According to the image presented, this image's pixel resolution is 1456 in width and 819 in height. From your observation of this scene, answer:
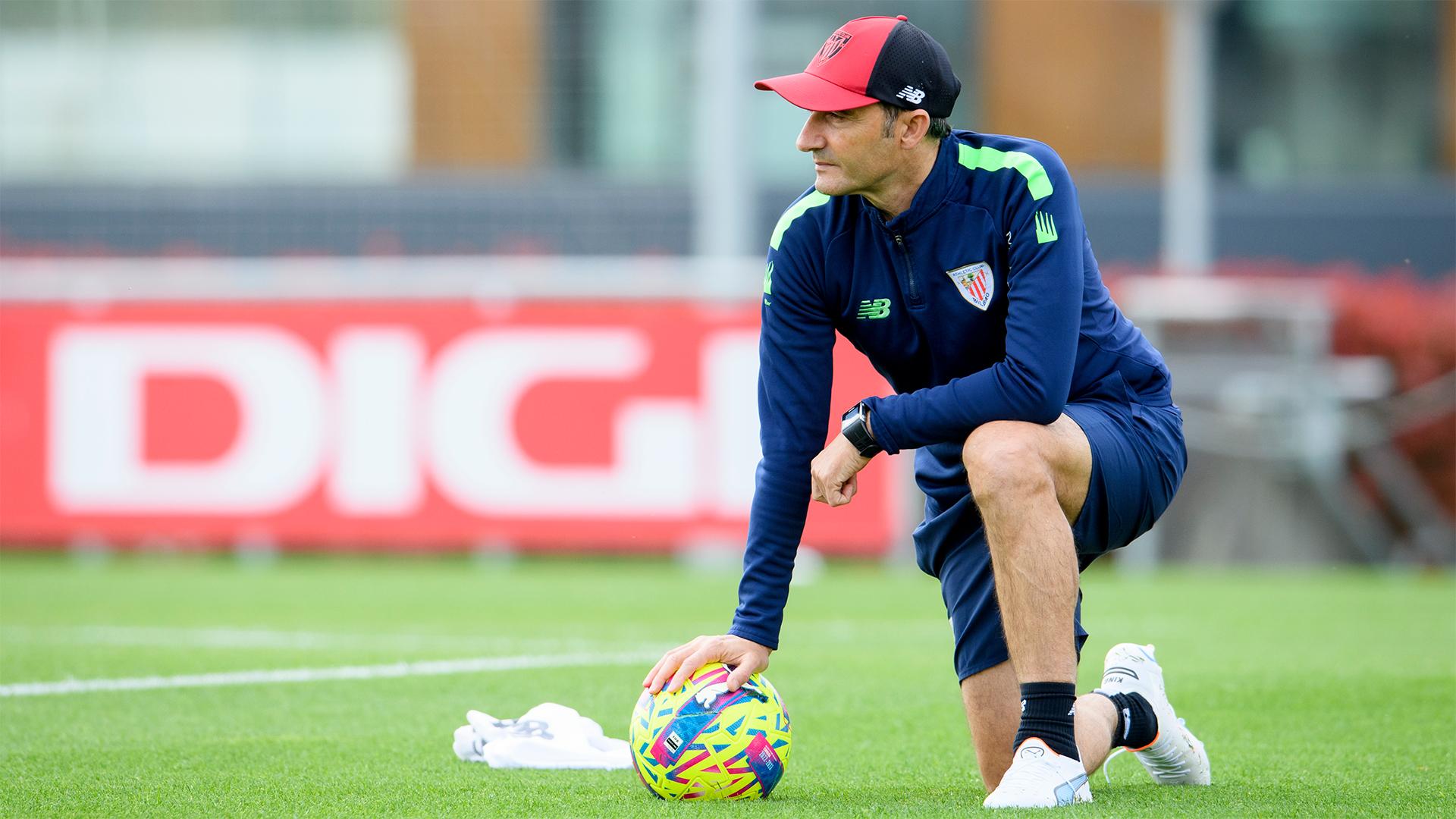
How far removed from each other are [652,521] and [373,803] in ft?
27.8

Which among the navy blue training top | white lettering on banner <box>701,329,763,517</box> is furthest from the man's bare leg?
white lettering on banner <box>701,329,763,517</box>

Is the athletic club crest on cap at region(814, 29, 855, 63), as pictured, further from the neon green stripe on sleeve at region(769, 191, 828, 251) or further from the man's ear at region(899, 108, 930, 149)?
the neon green stripe on sleeve at region(769, 191, 828, 251)

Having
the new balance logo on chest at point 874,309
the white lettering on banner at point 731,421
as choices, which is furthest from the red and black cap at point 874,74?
→ the white lettering on banner at point 731,421

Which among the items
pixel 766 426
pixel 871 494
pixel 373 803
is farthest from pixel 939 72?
pixel 871 494

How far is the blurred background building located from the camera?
18.8m

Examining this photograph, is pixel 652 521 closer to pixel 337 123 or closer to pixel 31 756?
pixel 31 756

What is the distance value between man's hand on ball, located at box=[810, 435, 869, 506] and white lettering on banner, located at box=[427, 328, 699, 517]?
842 centimetres

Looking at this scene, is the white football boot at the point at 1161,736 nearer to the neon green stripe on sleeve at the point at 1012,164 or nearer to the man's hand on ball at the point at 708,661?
the man's hand on ball at the point at 708,661

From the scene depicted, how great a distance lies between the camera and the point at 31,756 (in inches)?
182

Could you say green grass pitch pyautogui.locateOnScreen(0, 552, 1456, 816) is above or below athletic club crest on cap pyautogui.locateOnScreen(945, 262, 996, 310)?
below

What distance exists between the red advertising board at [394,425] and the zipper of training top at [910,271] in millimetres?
8102

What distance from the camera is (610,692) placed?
235 inches

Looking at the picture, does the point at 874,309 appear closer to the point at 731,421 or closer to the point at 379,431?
the point at 731,421

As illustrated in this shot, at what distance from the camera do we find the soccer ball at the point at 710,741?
3.99 metres
